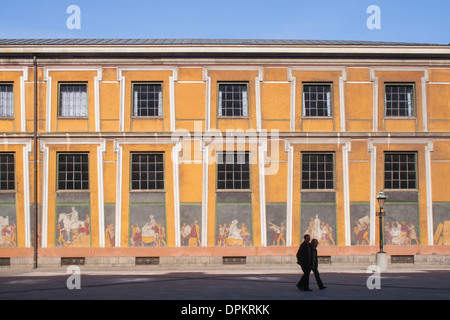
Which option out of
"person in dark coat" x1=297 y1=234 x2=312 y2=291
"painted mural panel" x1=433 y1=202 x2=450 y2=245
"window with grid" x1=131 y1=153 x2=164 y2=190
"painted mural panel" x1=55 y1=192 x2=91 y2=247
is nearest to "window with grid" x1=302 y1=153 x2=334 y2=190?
"painted mural panel" x1=433 y1=202 x2=450 y2=245

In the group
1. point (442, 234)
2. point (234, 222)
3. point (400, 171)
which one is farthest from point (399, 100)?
→ point (234, 222)

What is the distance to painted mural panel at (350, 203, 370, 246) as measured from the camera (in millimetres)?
29609

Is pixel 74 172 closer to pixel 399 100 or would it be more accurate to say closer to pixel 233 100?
pixel 233 100

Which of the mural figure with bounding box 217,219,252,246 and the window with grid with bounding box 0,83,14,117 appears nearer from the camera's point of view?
the mural figure with bounding box 217,219,252,246

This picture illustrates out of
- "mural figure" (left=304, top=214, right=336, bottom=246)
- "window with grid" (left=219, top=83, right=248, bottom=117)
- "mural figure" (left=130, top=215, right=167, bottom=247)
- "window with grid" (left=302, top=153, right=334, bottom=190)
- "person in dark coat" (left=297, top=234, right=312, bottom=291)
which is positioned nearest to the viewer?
"person in dark coat" (left=297, top=234, right=312, bottom=291)

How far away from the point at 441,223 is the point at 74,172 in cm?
1753

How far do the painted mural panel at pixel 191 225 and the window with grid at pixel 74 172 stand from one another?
4776 millimetres

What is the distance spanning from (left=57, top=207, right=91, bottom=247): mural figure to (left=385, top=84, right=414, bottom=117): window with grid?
15287 millimetres

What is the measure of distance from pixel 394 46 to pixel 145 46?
11802 mm

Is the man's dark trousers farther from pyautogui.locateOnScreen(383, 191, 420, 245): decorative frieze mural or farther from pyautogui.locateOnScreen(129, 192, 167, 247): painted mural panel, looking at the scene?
pyautogui.locateOnScreen(383, 191, 420, 245): decorative frieze mural

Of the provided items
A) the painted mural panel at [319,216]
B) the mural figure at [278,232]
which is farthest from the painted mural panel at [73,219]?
the painted mural panel at [319,216]

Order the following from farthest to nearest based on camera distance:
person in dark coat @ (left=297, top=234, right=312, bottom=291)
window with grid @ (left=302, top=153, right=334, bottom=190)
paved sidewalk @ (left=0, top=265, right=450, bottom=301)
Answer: window with grid @ (left=302, top=153, right=334, bottom=190) → person in dark coat @ (left=297, top=234, right=312, bottom=291) → paved sidewalk @ (left=0, top=265, right=450, bottom=301)

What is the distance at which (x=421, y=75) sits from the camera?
1198 inches
